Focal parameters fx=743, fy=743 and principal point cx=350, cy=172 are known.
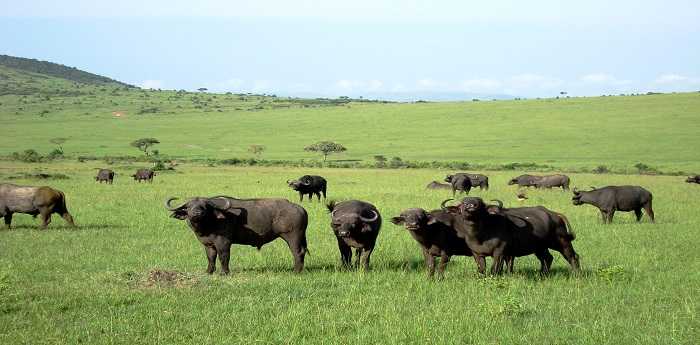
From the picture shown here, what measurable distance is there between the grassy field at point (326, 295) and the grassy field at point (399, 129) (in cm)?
4708

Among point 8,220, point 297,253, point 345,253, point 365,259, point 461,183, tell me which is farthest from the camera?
point 461,183

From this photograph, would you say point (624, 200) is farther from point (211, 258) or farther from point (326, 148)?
point (326, 148)

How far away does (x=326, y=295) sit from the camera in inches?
460

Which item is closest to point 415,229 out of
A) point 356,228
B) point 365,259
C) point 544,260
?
point 356,228

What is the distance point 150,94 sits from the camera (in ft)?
601

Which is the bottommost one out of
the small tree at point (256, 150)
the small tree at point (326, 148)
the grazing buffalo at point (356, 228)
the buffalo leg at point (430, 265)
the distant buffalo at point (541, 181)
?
the small tree at point (256, 150)

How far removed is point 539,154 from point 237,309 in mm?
70090

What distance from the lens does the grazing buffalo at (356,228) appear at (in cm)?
1375

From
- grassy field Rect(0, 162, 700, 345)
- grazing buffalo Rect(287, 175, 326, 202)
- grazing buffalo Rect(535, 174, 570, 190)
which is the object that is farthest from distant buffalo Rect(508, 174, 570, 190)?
grassy field Rect(0, 162, 700, 345)

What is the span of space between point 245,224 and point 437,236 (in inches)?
139

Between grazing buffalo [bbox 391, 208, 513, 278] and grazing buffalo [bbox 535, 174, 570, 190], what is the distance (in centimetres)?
2575

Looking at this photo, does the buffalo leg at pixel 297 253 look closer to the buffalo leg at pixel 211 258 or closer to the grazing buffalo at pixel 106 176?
the buffalo leg at pixel 211 258

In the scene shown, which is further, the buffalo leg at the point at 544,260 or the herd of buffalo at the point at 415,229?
the buffalo leg at the point at 544,260

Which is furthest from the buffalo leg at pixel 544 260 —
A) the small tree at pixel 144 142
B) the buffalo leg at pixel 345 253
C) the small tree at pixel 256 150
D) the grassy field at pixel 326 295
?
the small tree at pixel 144 142
